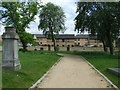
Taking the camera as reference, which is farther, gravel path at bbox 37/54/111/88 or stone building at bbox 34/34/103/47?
stone building at bbox 34/34/103/47

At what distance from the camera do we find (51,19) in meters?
40.7

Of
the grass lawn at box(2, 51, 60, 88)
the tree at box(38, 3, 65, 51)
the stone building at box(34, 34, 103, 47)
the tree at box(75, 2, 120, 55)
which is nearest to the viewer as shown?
the grass lawn at box(2, 51, 60, 88)

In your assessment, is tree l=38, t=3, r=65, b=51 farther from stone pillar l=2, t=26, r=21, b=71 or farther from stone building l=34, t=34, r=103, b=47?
stone pillar l=2, t=26, r=21, b=71

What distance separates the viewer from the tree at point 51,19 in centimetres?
3984

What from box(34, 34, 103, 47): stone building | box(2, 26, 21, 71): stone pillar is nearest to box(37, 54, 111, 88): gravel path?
box(2, 26, 21, 71): stone pillar

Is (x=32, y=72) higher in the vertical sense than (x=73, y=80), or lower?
higher

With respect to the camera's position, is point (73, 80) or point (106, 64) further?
point (106, 64)

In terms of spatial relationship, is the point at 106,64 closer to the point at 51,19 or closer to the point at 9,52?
the point at 9,52

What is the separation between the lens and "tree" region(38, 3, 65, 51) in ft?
131

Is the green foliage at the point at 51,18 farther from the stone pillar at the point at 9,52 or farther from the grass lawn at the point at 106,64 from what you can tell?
the stone pillar at the point at 9,52

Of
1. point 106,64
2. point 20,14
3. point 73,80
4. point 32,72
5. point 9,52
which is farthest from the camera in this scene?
point 20,14

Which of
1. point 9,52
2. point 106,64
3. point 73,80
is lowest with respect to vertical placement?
point 106,64

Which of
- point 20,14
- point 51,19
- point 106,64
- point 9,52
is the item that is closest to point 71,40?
point 51,19

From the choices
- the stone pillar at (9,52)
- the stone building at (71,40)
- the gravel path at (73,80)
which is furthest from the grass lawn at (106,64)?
the stone building at (71,40)
